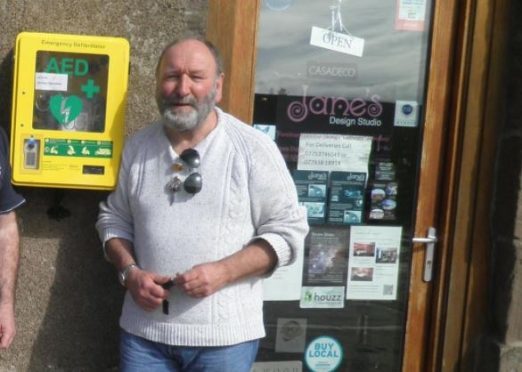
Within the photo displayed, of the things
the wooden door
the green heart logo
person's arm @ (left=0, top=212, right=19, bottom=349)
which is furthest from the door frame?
person's arm @ (left=0, top=212, right=19, bottom=349)

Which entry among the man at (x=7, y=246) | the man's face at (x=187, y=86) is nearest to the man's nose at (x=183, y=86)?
the man's face at (x=187, y=86)

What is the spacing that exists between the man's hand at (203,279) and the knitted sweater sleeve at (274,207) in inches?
8.1

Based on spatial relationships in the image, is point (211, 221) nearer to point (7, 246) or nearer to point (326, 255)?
point (7, 246)

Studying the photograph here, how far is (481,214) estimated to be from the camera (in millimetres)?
4195

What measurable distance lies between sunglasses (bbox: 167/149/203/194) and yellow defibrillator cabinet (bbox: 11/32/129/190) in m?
0.40

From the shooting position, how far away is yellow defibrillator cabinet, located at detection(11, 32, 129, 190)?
3391 mm

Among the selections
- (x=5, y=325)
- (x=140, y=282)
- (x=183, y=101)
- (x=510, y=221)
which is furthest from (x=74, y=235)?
(x=510, y=221)

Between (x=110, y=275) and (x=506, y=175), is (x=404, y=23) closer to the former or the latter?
(x=506, y=175)

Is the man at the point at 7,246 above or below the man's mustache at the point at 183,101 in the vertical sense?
below

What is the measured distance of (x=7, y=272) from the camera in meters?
3.34

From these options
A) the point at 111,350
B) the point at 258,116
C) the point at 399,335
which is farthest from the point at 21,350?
the point at 399,335

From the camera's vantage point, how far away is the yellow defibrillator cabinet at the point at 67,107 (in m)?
3.39

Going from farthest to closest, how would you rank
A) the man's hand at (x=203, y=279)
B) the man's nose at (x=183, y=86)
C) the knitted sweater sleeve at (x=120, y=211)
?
1. the knitted sweater sleeve at (x=120, y=211)
2. the man's nose at (x=183, y=86)
3. the man's hand at (x=203, y=279)

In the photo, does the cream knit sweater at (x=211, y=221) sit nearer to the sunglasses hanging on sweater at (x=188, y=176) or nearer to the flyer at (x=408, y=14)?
the sunglasses hanging on sweater at (x=188, y=176)
